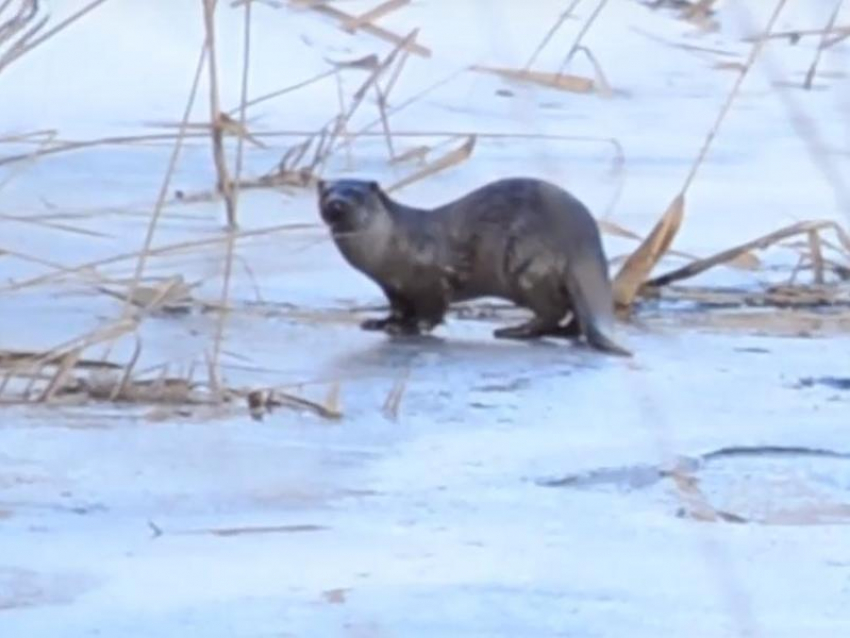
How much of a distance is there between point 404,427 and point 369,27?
2.66 m

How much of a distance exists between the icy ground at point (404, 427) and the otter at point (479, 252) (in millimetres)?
80

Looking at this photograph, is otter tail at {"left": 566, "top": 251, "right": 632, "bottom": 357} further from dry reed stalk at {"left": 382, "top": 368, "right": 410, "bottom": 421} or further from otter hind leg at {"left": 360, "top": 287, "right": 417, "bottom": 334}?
dry reed stalk at {"left": 382, "top": 368, "right": 410, "bottom": 421}

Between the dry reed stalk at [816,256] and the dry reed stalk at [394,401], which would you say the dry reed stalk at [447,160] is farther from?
the dry reed stalk at [394,401]

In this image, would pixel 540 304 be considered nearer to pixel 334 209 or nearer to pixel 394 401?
pixel 334 209

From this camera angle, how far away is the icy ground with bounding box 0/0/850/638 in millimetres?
2303

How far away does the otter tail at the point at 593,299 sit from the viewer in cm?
356

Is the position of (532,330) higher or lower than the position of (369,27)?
lower

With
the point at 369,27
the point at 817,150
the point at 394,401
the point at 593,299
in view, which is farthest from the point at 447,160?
the point at 394,401

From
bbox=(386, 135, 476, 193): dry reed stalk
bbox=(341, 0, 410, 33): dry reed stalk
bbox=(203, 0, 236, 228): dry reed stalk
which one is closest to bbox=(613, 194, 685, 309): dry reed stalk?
bbox=(203, 0, 236, 228): dry reed stalk

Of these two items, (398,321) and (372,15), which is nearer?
(398,321)

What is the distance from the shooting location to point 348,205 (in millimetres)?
3730

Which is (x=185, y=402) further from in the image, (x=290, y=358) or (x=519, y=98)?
(x=519, y=98)

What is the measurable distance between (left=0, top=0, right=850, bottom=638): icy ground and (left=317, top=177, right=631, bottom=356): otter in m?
0.08

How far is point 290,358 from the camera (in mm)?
3400
